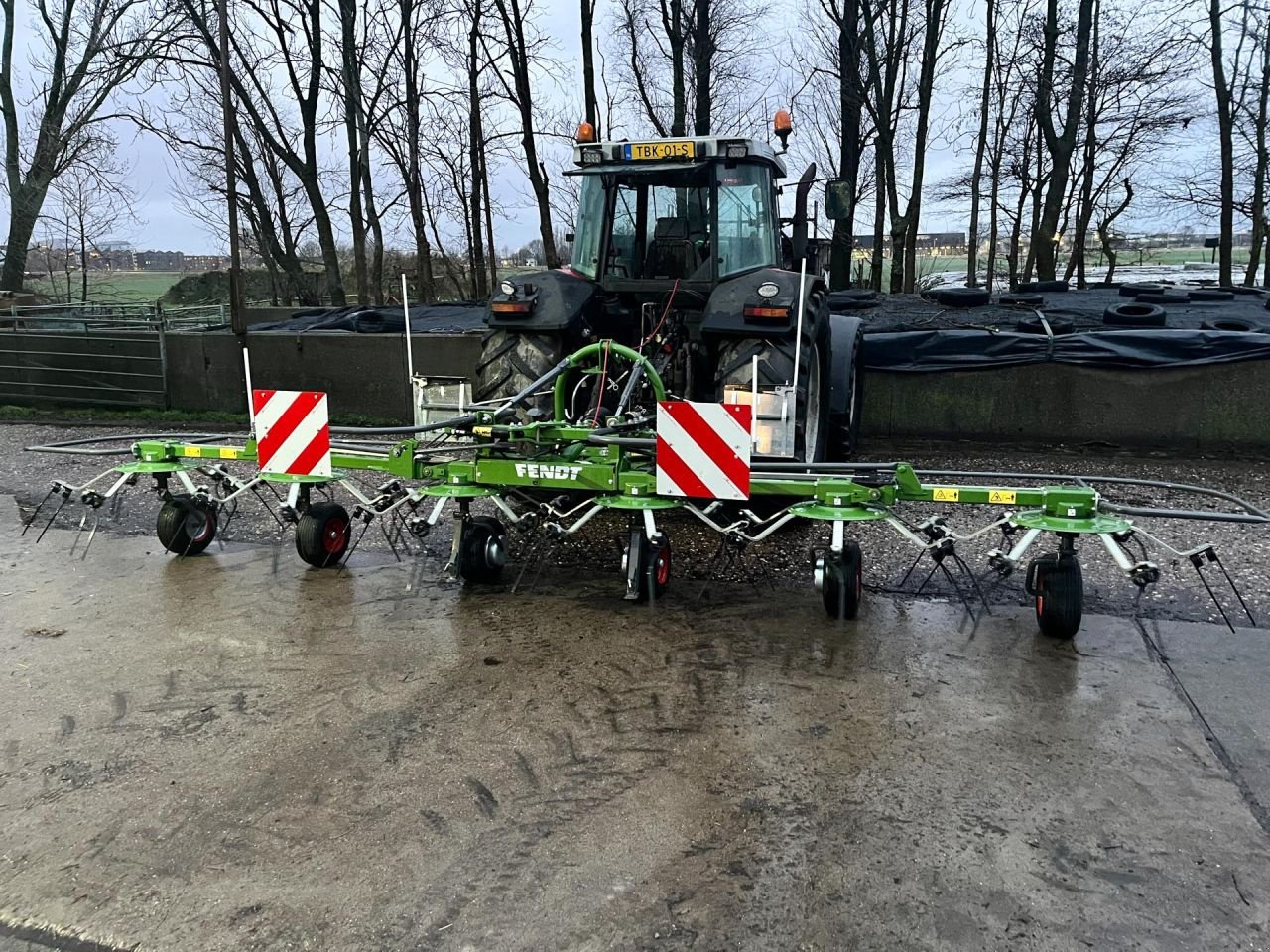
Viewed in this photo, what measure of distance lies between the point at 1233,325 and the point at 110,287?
27873mm

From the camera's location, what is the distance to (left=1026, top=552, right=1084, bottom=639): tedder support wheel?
418cm

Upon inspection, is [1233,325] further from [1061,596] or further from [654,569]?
[654,569]

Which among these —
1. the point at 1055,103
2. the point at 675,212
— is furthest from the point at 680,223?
the point at 1055,103

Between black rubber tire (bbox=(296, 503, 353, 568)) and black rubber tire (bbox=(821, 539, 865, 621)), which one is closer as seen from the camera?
black rubber tire (bbox=(821, 539, 865, 621))

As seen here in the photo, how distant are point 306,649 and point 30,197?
2128 centimetres

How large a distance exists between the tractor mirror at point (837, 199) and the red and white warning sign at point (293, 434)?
2985 millimetres

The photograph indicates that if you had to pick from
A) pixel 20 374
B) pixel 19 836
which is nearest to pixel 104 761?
pixel 19 836

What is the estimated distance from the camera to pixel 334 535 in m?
5.44

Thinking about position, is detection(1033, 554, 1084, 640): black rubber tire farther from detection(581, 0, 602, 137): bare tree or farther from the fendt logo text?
detection(581, 0, 602, 137): bare tree

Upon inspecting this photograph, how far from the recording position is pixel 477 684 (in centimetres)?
384

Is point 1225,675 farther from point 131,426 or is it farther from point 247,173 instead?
point 247,173

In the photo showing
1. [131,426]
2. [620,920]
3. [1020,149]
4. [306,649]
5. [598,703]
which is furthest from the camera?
[1020,149]

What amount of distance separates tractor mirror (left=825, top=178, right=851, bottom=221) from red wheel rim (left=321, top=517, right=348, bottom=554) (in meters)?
3.25

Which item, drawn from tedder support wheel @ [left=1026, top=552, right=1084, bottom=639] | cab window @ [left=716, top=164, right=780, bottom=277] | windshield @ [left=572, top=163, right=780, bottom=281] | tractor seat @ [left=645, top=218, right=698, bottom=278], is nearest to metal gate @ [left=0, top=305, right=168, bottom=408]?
windshield @ [left=572, top=163, right=780, bottom=281]
